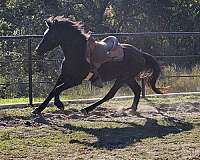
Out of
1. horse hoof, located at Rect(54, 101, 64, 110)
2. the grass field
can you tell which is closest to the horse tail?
the grass field

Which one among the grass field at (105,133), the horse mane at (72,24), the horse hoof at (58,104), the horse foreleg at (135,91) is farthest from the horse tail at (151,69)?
the horse hoof at (58,104)

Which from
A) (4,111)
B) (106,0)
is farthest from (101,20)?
(4,111)

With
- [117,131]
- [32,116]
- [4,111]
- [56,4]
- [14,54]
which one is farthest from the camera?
[56,4]

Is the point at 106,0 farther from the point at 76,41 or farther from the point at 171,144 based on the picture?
the point at 171,144

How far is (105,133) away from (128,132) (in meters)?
0.37

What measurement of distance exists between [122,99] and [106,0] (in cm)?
1305

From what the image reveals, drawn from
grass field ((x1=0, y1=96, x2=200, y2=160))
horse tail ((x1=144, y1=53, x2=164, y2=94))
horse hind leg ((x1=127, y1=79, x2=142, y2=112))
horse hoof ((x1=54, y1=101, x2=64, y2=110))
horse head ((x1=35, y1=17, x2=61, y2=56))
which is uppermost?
horse head ((x1=35, y1=17, x2=61, y2=56))

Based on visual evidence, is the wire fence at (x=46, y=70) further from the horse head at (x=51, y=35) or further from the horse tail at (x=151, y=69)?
the horse head at (x=51, y=35)

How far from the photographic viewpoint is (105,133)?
7672 millimetres

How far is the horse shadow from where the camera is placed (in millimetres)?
6932

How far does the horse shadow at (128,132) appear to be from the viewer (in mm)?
6932

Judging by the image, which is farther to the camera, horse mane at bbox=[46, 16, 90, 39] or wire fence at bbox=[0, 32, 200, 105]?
wire fence at bbox=[0, 32, 200, 105]

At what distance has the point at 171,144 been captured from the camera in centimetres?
684

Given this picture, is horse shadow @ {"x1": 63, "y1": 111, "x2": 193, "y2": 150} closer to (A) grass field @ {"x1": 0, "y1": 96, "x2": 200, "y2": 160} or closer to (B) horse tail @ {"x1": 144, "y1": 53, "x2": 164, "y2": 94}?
(A) grass field @ {"x1": 0, "y1": 96, "x2": 200, "y2": 160}
